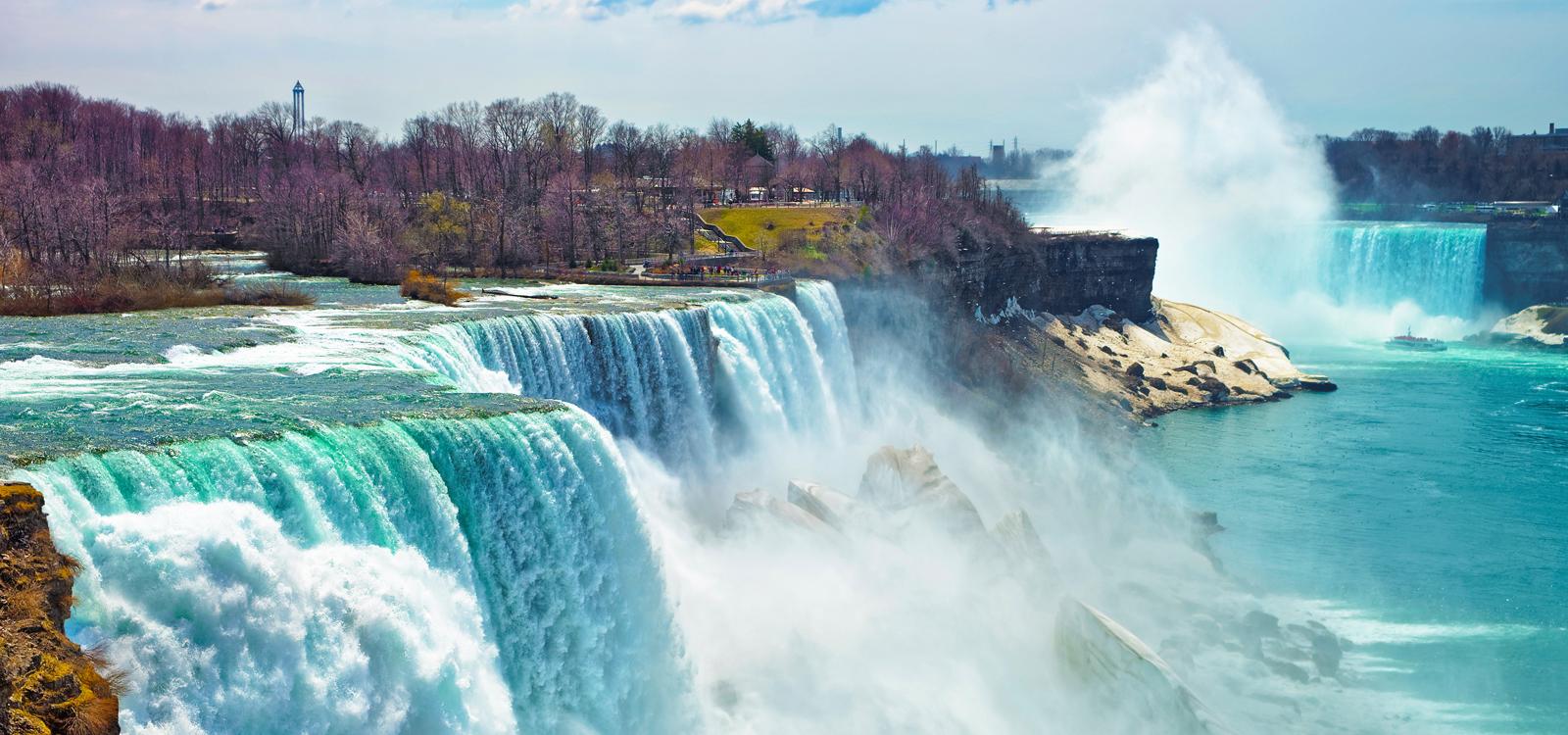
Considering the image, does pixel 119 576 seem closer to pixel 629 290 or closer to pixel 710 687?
pixel 710 687

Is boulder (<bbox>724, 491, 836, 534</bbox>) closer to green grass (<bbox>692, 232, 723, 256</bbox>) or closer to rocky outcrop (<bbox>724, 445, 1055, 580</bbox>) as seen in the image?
rocky outcrop (<bbox>724, 445, 1055, 580</bbox>)

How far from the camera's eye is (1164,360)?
64500 mm

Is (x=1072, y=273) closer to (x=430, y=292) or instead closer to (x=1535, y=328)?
(x=1535, y=328)

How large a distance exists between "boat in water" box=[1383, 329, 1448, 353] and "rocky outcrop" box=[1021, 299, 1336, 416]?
12.2 meters

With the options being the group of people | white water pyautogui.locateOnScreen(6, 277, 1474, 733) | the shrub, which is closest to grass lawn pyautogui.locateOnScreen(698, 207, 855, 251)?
the group of people

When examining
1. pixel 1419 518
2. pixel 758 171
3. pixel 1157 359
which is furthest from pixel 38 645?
pixel 758 171

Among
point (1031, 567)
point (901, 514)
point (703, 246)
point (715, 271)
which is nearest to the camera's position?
point (1031, 567)

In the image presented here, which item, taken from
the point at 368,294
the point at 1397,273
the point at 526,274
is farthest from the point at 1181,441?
the point at 1397,273

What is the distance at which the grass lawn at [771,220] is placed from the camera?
6151cm

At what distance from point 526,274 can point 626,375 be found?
67.4 feet

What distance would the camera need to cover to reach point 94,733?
11.1 metres

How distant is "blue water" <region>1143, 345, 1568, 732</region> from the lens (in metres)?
26.8

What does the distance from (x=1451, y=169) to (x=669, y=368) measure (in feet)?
407

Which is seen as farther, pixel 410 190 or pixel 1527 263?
pixel 1527 263
